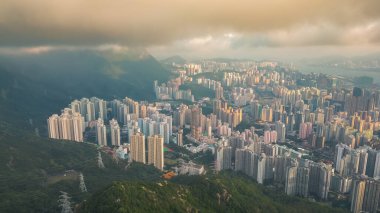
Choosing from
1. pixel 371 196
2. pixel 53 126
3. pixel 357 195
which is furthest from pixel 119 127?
pixel 371 196

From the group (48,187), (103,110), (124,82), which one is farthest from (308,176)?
(124,82)

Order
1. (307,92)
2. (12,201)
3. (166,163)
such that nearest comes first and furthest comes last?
(12,201)
(166,163)
(307,92)

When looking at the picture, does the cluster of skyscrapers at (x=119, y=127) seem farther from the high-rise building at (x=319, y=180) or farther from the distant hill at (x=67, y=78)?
the high-rise building at (x=319, y=180)

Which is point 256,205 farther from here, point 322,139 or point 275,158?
point 322,139

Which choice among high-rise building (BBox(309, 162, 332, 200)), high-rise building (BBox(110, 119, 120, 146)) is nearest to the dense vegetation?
high-rise building (BBox(309, 162, 332, 200))

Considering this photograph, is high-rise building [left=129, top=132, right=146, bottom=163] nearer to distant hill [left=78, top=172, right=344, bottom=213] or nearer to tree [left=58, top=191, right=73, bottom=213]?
distant hill [left=78, top=172, right=344, bottom=213]

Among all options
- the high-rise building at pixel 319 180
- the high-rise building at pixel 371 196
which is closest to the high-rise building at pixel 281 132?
the high-rise building at pixel 319 180

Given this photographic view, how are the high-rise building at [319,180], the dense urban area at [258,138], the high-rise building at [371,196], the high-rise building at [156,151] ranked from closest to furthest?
the high-rise building at [371,196] < the high-rise building at [319,180] < the dense urban area at [258,138] < the high-rise building at [156,151]
